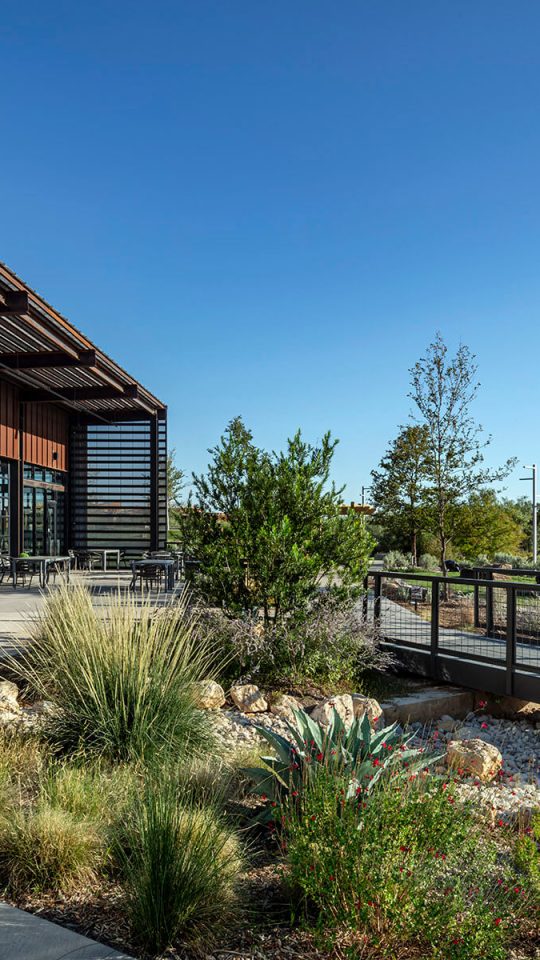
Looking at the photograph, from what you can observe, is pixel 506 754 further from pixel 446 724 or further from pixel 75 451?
pixel 75 451

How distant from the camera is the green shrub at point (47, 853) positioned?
9.60ft

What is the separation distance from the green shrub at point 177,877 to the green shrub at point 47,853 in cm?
24

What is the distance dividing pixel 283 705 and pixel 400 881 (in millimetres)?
3597

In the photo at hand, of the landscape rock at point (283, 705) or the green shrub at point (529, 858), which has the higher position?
the green shrub at point (529, 858)

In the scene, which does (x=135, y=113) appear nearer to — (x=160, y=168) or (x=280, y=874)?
(x=160, y=168)

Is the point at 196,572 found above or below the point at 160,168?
below

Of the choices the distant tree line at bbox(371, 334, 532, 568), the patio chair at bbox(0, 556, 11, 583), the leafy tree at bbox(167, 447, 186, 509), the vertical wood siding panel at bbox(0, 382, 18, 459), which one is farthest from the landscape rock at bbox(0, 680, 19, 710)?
the leafy tree at bbox(167, 447, 186, 509)

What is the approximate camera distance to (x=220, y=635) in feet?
21.7

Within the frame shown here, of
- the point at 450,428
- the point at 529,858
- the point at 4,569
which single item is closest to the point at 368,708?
the point at 529,858

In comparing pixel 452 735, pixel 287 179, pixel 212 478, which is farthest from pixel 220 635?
pixel 287 179

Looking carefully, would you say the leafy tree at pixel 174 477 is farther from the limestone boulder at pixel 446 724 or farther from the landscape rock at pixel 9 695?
the landscape rock at pixel 9 695

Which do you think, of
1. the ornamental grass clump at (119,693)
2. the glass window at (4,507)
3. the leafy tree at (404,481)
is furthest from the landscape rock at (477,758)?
the glass window at (4,507)

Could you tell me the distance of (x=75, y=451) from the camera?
21.2 metres

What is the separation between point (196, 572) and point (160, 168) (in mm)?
8684
